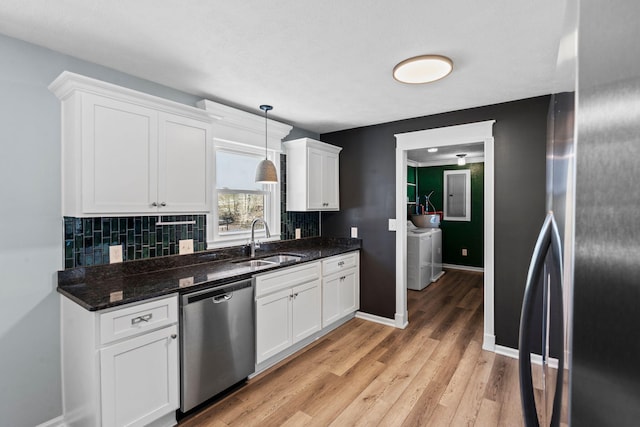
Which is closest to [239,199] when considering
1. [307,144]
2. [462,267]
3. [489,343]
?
[307,144]

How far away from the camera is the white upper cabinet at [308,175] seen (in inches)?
140

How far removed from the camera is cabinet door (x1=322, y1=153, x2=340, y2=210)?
12.5ft

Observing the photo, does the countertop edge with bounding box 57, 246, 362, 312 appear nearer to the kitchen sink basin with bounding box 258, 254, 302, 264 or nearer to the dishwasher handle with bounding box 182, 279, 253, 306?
the dishwasher handle with bounding box 182, 279, 253, 306

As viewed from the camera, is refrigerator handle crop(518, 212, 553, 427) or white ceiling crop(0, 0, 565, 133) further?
white ceiling crop(0, 0, 565, 133)

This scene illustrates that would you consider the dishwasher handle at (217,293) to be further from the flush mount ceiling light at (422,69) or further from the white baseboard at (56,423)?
the flush mount ceiling light at (422,69)

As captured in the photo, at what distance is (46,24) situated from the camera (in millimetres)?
1689

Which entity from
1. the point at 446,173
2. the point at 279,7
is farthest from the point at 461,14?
the point at 446,173

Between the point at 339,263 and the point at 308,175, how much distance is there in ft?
3.55

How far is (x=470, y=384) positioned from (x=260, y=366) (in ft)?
5.64

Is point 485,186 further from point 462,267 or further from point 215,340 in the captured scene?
point 462,267

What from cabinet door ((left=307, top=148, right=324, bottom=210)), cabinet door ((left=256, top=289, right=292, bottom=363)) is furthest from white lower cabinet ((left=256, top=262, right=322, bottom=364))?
cabinet door ((left=307, top=148, right=324, bottom=210))

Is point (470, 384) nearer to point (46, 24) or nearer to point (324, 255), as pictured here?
point (324, 255)

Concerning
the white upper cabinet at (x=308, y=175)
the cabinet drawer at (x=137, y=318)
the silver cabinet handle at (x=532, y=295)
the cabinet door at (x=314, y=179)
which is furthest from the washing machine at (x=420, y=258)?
the silver cabinet handle at (x=532, y=295)

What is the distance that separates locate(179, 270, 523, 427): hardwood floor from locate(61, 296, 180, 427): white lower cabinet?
34cm
